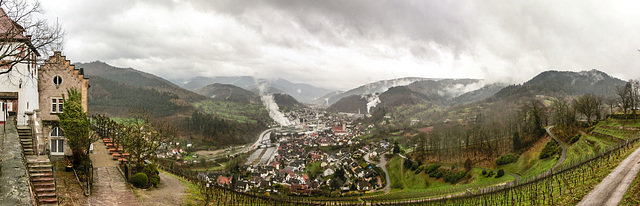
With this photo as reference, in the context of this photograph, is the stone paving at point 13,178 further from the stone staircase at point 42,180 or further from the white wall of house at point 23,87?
the white wall of house at point 23,87

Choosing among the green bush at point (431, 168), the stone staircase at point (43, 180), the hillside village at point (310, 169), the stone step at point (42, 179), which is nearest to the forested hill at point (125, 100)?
the hillside village at point (310, 169)

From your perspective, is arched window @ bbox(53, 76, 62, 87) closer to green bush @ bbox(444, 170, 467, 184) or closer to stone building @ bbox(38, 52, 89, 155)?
stone building @ bbox(38, 52, 89, 155)

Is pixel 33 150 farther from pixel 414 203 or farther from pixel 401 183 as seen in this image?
pixel 401 183

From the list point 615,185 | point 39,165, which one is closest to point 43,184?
point 39,165

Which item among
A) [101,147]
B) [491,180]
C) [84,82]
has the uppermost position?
[84,82]

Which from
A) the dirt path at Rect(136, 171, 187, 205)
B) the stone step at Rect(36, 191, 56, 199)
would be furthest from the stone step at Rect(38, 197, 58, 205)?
the dirt path at Rect(136, 171, 187, 205)

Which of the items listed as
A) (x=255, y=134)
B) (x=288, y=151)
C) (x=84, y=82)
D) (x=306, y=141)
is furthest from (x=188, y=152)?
(x=84, y=82)

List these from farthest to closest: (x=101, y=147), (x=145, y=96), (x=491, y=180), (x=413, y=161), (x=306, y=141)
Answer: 1. (x=145, y=96)
2. (x=306, y=141)
3. (x=413, y=161)
4. (x=491, y=180)
5. (x=101, y=147)
